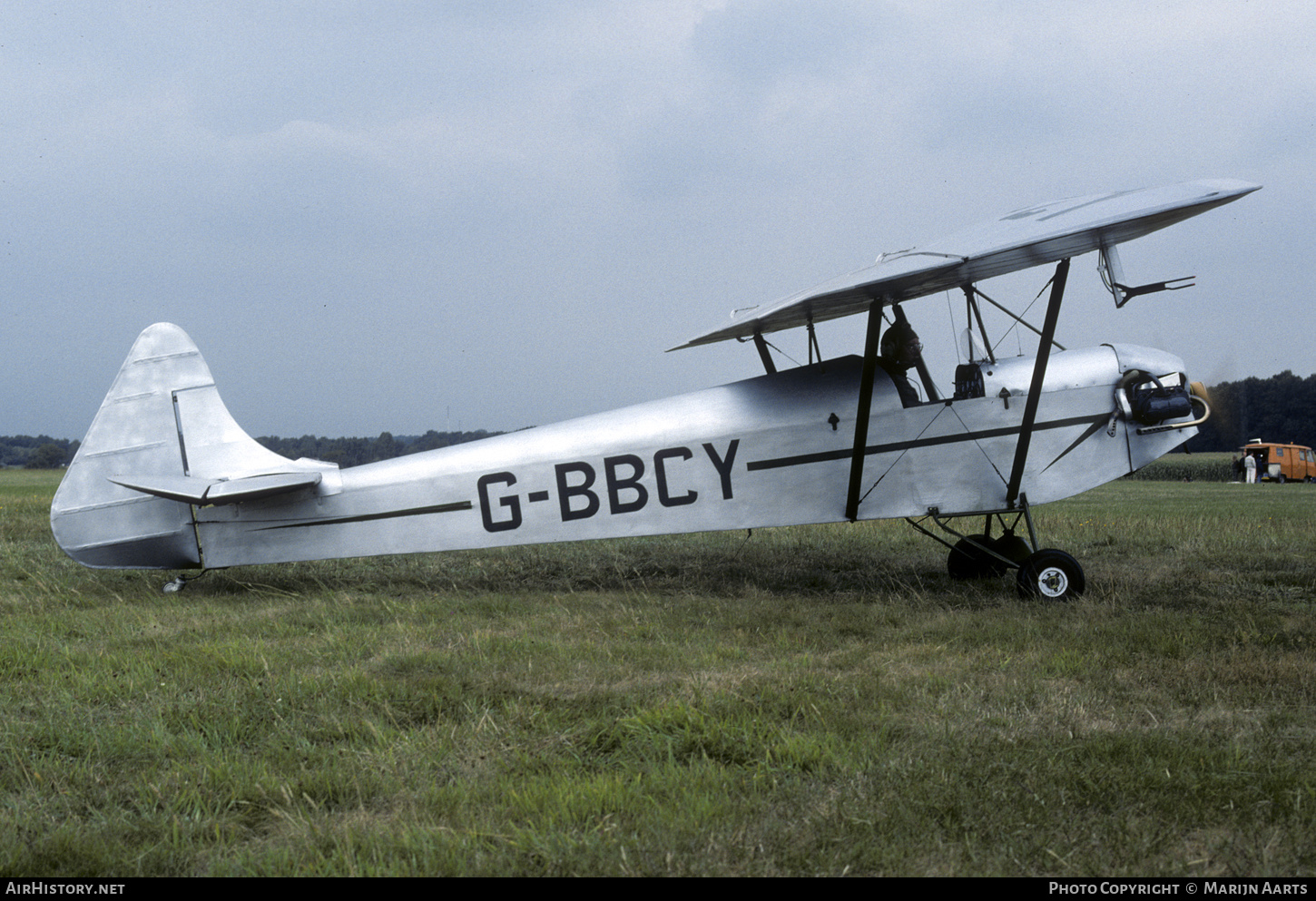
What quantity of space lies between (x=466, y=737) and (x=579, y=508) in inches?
142

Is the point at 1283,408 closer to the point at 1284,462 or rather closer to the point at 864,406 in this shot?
the point at 1284,462

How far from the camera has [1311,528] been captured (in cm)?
1096

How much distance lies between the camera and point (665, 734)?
3432 mm

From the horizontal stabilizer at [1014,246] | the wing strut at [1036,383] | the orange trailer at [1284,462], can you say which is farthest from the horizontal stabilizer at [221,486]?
the orange trailer at [1284,462]

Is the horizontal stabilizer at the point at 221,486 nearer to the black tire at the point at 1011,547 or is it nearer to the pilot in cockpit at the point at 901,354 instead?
the pilot in cockpit at the point at 901,354

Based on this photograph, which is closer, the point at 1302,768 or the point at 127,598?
the point at 1302,768

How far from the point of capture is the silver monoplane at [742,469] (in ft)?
22.8

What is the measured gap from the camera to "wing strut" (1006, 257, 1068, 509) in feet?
21.1

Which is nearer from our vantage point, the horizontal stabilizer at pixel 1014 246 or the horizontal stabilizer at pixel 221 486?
the horizontal stabilizer at pixel 1014 246

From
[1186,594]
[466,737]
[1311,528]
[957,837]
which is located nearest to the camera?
[957,837]

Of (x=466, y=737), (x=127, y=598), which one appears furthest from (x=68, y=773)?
(x=127, y=598)

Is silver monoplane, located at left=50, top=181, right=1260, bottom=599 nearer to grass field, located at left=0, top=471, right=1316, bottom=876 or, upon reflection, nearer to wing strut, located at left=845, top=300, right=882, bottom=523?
wing strut, located at left=845, top=300, right=882, bottom=523

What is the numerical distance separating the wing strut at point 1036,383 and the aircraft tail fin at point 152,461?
5.62 metres

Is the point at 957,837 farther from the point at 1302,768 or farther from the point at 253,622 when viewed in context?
the point at 253,622
